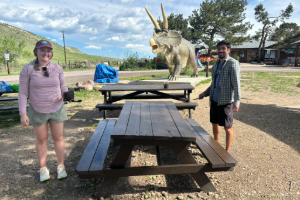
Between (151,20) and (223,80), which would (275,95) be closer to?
(151,20)

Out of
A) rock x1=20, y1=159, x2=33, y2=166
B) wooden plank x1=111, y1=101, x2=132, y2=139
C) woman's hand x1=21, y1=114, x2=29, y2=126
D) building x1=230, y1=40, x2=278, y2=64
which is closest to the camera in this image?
wooden plank x1=111, y1=101, x2=132, y2=139

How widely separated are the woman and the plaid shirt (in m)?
1.97

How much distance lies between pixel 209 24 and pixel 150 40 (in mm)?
24041

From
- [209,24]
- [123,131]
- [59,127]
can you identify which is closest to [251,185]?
[123,131]

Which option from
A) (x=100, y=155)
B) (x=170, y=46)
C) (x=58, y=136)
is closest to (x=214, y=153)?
(x=100, y=155)

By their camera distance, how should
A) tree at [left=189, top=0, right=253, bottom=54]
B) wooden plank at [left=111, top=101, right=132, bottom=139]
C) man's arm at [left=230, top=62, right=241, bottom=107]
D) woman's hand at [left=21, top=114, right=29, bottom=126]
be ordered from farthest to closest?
tree at [left=189, top=0, right=253, bottom=54] < man's arm at [left=230, top=62, right=241, bottom=107] < woman's hand at [left=21, top=114, right=29, bottom=126] < wooden plank at [left=111, top=101, right=132, bottom=139]

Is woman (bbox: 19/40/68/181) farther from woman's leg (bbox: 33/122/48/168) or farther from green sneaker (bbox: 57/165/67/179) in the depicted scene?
green sneaker (bbox: 57/165/67/179)

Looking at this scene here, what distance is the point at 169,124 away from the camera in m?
2.22

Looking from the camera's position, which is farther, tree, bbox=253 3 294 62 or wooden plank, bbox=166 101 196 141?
tree, bbox=253 3 294 62

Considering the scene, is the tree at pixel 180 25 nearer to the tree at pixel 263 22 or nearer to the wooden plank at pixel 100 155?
the tree at pixel 263 22

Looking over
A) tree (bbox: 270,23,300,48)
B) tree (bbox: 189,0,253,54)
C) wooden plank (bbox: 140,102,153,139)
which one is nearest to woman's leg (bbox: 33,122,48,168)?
wooden plank (bbox: 140,102,153,139)

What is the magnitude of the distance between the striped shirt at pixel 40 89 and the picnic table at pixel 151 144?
673 millimetres

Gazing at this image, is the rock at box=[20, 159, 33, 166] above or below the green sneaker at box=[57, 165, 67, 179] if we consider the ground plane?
below

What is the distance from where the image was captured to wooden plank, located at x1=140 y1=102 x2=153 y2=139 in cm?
190
